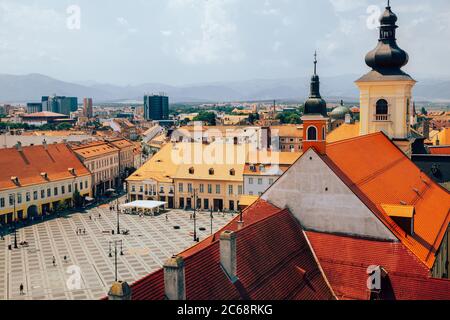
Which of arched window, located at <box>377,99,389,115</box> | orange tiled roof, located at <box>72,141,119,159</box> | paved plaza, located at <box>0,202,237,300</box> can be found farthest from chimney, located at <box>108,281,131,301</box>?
orange tiled roof, located at <box>72,141,119,159</box>

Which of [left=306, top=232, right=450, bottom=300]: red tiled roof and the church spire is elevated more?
the church spire

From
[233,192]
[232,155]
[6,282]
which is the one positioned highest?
[232,155]

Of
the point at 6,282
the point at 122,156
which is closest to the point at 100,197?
the point at 122,156

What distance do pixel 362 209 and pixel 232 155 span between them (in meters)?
60.8

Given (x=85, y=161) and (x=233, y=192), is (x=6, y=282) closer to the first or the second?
(x=233, y=192)

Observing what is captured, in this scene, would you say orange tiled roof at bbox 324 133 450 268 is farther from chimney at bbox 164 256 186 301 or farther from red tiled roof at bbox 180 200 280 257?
chimney at bbox 164 256 186 301

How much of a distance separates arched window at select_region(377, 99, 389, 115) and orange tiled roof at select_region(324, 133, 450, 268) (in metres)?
4.39

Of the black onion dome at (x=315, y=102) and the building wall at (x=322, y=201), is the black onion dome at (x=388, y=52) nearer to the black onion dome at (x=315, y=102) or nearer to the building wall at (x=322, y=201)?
the black onion dome at (x=315, y=102)

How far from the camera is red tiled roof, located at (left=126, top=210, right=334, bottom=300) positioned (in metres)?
24.5

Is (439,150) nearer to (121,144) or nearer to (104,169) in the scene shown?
(104,169)

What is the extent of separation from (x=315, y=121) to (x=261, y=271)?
13889mm

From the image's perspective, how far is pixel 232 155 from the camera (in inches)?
3787

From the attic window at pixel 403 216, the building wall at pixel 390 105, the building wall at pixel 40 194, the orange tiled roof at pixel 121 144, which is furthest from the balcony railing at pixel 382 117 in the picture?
the orange tiled roof at pixel 121 144

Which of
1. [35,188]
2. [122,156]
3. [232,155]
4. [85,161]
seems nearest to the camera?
[35,188]
